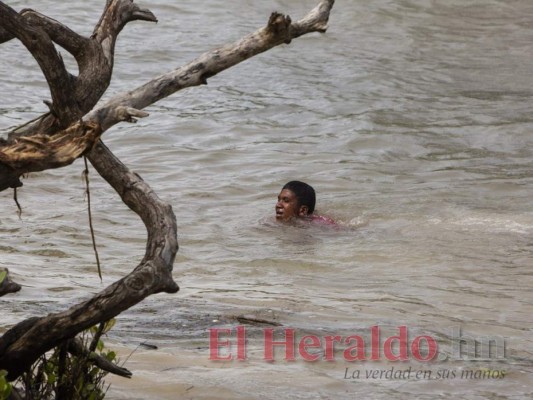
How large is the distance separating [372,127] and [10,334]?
34.2 feet

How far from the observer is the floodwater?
5.79 meters

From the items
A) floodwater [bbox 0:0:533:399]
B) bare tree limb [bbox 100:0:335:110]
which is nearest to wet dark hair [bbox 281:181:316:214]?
floodwater [bbox 0:0:533:399]

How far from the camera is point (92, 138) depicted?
387cm

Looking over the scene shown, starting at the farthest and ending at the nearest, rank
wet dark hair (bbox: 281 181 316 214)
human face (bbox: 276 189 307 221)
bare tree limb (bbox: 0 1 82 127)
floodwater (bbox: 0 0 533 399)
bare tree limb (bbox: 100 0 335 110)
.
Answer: wet dark hair (bbox: 281 181 316 214) < human face (bbox: 276 189 307 221) < floodwater (bbox: 0 0 533 399) < bare tree limb (bbox: 100 0 335 110) < bare tree limb (bbox: 0 1 82 127)

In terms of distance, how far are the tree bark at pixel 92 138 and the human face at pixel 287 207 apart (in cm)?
610

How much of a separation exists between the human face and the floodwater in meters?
0.22

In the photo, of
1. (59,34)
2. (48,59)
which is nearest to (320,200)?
(59,34)

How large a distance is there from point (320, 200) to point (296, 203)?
1.10 metres

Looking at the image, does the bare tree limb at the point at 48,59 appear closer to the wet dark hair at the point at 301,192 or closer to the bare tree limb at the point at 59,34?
the bare tree limb at the point at 59,34

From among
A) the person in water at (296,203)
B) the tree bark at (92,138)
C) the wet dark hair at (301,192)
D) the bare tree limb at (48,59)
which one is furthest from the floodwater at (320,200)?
the bare tree limb at (48,59)

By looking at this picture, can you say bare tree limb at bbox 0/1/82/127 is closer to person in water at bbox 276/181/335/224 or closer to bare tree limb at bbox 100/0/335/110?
bare tree limb at bbox 100/0/335/110

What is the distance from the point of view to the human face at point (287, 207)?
10.7m

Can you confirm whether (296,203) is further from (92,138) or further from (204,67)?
(92,138)

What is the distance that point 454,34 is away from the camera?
19.4 m
